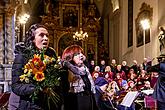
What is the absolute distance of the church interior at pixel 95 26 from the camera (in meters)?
15.6

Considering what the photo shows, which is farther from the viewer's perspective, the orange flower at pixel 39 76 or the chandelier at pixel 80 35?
the chandelier at pixel 80 35

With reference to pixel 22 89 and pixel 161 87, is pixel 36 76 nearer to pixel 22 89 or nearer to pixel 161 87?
pixel 22 89

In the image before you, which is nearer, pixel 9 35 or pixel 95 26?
pixel 9 35

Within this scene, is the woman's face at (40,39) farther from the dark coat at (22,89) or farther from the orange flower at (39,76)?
the orange flower at (39,76)

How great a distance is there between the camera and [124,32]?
22.9 m

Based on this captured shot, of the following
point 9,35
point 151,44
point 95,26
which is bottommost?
point 151,44

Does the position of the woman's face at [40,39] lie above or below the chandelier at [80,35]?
below

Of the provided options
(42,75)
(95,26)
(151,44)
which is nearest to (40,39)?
(42,75)

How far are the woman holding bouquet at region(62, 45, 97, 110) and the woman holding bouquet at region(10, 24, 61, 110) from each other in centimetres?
92

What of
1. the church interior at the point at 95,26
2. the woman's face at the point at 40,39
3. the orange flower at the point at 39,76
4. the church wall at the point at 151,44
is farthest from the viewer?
the church wall at the point at 151,44

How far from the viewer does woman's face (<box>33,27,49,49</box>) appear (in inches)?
131

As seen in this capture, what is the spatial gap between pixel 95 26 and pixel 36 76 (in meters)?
24.8

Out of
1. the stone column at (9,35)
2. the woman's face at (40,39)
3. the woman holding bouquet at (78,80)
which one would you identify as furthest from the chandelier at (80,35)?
the woman's face at (40,39)

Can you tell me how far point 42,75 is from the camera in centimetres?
310
